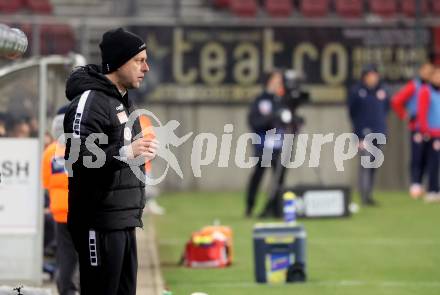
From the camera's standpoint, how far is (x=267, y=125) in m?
18.6

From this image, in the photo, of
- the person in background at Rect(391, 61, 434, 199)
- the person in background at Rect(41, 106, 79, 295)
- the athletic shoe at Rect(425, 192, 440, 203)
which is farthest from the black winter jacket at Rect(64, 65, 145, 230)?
the person in background at Rect(391, 61, 434, 199)

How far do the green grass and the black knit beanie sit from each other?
4603mm

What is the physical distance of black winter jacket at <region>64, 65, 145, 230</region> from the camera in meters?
7.10

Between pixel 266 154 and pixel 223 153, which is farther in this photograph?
pixel 223 153

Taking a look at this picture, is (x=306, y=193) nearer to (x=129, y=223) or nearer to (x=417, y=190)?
(x=417, y=190)

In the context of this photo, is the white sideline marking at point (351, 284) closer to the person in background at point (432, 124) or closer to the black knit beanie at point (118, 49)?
the black knit beanie at point (118, 49)

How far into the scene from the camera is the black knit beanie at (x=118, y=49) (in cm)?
725

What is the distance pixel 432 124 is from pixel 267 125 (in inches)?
189

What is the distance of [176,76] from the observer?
24188mm

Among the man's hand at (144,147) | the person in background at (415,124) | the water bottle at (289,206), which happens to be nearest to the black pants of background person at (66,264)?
the water bottle at (289,206)

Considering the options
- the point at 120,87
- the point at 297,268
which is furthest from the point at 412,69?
the point at 120,87

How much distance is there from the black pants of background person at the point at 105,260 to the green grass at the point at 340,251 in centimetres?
427

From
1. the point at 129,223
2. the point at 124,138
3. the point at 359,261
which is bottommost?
the point at 359,261

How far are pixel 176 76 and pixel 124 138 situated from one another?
17.1 meters
